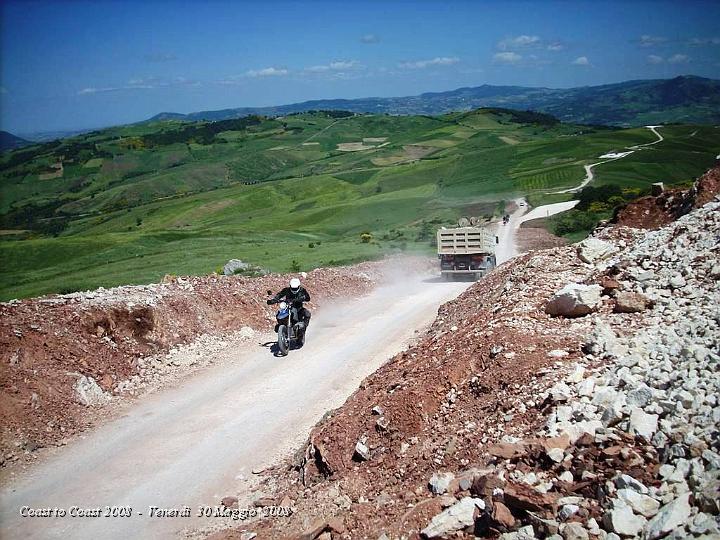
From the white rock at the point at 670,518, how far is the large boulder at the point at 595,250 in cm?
835

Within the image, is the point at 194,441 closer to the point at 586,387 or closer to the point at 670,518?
the point at 586,387

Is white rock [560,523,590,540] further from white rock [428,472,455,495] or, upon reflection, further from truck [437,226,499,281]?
truck [437,226,499,281]

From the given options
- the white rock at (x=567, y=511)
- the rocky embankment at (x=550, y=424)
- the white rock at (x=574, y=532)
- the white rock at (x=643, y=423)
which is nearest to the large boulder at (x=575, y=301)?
the rocky embankment at (x=550, y=424)

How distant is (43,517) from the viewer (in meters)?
8.62

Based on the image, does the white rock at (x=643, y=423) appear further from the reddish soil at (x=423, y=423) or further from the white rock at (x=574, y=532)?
the white rock at (x=574, y=532)

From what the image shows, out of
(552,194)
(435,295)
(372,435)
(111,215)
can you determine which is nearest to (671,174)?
(552,194)

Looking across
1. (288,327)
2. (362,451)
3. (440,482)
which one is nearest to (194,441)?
(362,451)

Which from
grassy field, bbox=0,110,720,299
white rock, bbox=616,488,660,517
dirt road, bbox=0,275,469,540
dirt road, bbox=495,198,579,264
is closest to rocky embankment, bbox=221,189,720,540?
white rock, bbox=616,488,660,517

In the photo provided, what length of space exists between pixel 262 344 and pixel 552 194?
5690cm

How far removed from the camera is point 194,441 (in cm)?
1084

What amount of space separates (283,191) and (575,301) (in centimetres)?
10515

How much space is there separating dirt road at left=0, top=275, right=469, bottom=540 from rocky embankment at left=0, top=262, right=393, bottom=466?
77 centimetres

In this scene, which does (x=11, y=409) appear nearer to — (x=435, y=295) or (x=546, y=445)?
(x=546, y=445)

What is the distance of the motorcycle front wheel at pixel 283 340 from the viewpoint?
15.5 meters
